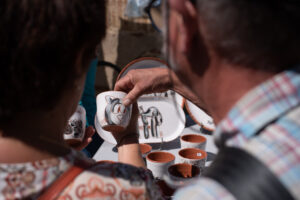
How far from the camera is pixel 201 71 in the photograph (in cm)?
69

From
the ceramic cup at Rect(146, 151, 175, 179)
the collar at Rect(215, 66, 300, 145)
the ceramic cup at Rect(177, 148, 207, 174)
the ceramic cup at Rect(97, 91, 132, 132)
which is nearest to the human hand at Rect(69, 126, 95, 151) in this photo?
the ceramic cup at Rect(97, 91, 132, 132)

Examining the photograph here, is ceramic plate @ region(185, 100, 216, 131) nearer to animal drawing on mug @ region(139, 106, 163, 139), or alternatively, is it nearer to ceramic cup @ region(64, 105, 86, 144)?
animal drawing on mug @ region(139, 106, 163, 139)

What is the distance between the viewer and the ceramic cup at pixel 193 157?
1.22m

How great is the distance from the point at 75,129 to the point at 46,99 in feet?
2.10

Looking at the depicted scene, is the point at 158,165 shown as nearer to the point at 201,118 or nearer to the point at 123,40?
the point at 201,118

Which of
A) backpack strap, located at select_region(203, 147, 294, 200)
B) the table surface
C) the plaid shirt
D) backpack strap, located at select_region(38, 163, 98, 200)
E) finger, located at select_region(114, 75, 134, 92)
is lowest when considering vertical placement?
the table surface

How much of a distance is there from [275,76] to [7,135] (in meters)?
0.61

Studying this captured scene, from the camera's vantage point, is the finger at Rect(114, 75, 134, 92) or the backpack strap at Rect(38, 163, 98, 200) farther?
the finger at Rect(114, 75, 134, 92)

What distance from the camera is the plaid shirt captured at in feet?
1.62

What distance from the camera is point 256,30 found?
0.55 metres

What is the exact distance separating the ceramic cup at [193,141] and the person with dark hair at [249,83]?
2.63 ft

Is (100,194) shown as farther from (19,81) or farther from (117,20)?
(117,20)

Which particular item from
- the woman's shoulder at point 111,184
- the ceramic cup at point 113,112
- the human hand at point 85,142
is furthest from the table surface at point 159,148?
Answer: the woman's shoulder at point 111,184

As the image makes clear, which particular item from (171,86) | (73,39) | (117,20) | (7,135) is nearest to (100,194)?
(7,135)
